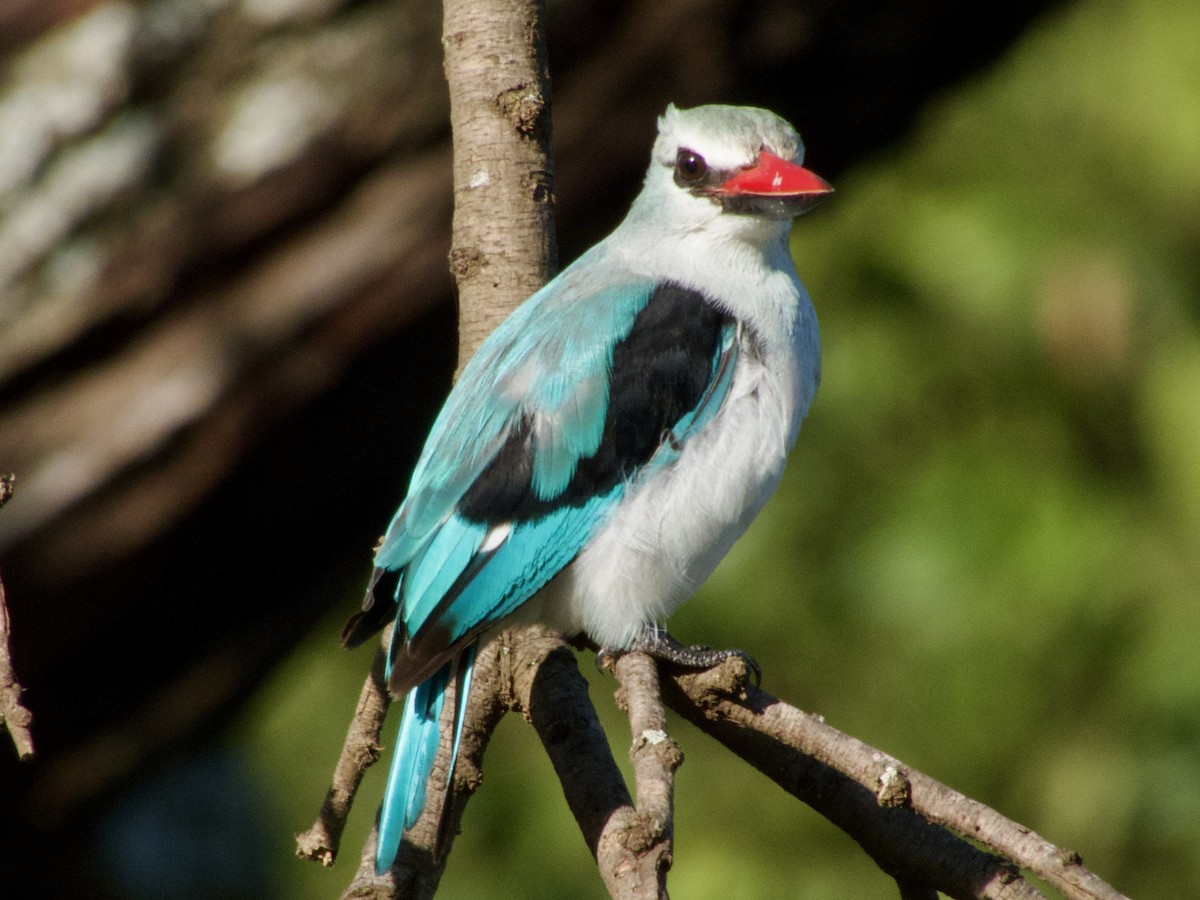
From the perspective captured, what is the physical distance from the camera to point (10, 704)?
151 centimetres

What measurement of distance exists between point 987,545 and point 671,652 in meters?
0.97

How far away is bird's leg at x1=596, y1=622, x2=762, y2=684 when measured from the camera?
2.36m

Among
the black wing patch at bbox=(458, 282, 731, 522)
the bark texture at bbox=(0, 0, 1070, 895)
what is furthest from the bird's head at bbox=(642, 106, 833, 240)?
the bark texture at bbox=(0, 0, 1070, 895)

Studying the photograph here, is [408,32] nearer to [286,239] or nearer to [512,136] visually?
[286,239]

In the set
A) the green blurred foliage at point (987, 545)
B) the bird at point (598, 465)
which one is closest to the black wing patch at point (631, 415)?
the bird at point (598, 465)

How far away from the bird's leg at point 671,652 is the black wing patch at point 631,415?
255 mm

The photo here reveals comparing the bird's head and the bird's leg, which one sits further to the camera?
the bird's head

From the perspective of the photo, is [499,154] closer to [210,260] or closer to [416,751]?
[416,751]

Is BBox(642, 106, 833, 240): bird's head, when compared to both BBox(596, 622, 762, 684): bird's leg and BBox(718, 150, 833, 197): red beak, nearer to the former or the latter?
BBox(718, 150, 833, 197): red beak

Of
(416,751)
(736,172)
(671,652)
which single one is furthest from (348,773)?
(736,172)

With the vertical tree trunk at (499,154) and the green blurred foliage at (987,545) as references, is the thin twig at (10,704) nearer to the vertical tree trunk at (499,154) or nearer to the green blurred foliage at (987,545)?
the vertical tree trunk at (499,154)

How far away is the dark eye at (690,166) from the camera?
2.78 metres

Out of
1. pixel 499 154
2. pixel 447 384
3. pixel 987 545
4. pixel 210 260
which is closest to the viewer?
pixel 499 154

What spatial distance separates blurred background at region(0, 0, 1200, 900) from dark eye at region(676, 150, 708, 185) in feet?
2.11
